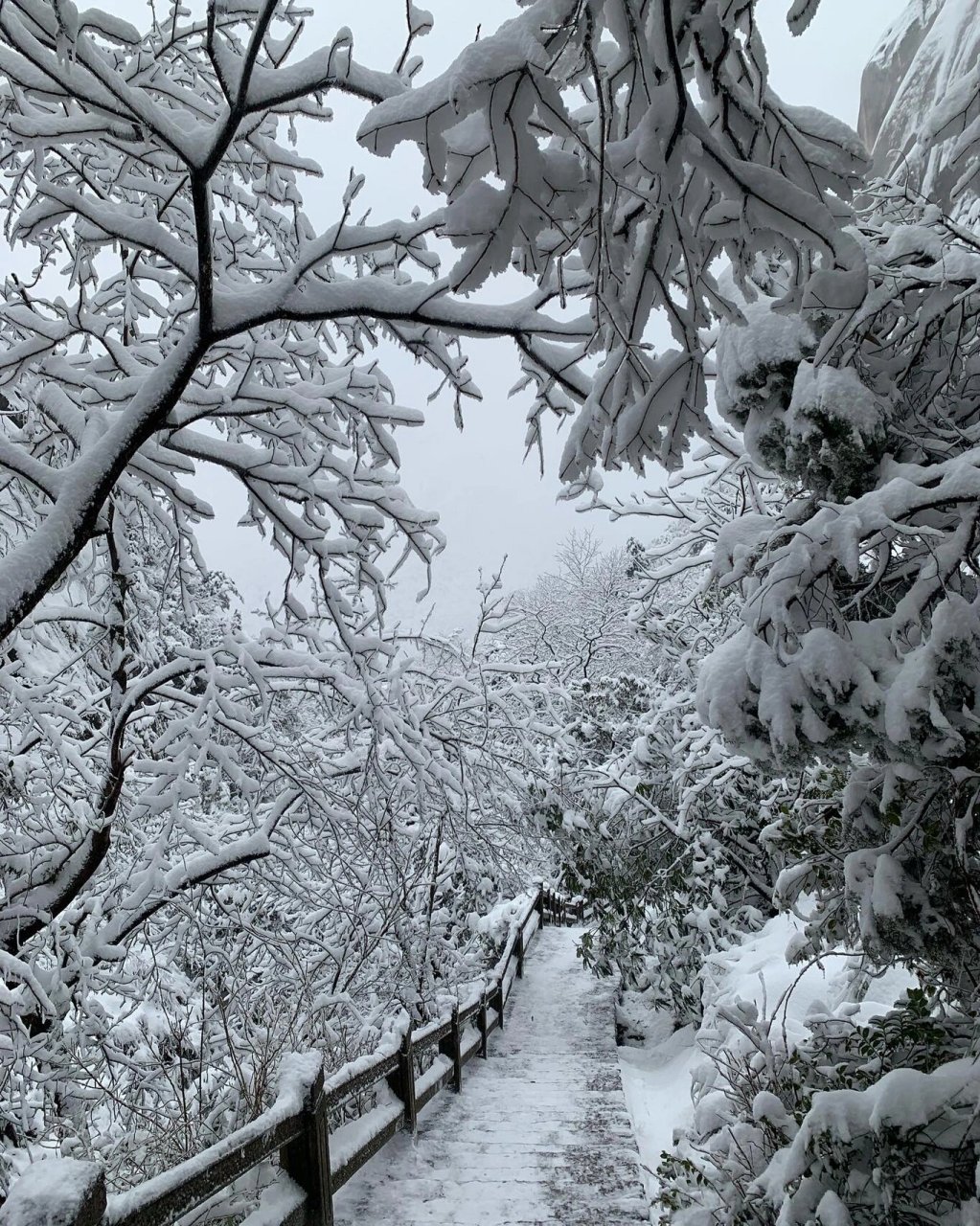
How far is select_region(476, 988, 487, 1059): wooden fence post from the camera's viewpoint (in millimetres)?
9422

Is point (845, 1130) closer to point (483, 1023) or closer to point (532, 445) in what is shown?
point (532, 445)

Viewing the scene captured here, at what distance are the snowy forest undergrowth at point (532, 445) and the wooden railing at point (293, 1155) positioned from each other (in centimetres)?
47

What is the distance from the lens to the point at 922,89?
2200 cm

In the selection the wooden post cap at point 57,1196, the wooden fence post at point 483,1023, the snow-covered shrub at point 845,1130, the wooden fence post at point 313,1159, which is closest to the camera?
the wooden post cap at point 57,1196

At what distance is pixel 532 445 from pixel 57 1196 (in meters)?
3.02

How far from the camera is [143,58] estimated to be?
11.0 ft

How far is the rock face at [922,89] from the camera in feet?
8.66

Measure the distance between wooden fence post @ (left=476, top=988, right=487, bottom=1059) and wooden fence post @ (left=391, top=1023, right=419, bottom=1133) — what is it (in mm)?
3646

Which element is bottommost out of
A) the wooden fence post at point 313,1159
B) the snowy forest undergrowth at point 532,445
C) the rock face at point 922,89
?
the wooden fence post at point 313,1159

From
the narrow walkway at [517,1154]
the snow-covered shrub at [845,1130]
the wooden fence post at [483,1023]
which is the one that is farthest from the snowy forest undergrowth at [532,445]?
the wooden fence post at [483,1023]

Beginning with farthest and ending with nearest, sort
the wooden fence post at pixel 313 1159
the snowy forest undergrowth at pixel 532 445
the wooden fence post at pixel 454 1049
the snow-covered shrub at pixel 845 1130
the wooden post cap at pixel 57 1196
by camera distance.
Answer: the wooden fence post at pixel 454 1049 → the wooden fence post at pixel 313 1159 → the snow-covered shrub at pixel 845 1130 → the wooden post cap at pixel 57 1196 → the snowy forest undergrowth at pixel 532 445

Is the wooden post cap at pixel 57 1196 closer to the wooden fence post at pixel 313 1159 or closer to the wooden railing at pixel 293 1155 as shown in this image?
the wooden railing at pixel 293 1155

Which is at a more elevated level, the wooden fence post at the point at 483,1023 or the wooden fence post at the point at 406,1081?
the wooden fence post at the point at 406,1081

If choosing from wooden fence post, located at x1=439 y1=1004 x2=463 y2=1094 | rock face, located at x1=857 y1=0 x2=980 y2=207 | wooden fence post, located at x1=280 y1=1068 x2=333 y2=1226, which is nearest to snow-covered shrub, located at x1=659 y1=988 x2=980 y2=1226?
wooden fence post, located at x1=280 y1=1068 x2=333 y2=1226
